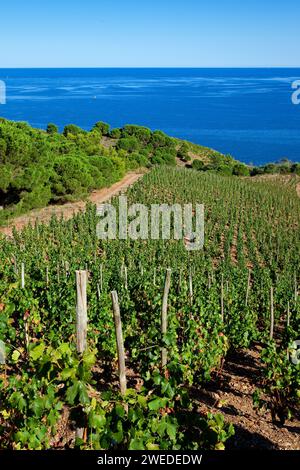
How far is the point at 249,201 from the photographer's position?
2653 cm

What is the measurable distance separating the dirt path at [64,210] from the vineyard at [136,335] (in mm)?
2092

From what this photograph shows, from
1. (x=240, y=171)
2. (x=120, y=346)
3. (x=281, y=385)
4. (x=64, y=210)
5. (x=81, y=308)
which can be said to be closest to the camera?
(x=81, y=308)

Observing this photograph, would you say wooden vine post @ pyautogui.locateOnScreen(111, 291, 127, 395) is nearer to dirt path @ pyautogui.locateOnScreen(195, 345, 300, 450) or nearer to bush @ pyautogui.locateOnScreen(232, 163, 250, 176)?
dirt path @ pyautogui.locateOnScreen(195, 345, 300, 450)

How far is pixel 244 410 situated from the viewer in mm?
6637

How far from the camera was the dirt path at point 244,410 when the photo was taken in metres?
5.73

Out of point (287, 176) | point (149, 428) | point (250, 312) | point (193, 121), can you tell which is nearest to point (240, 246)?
point (250, 312)

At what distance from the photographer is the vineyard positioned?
4.10m

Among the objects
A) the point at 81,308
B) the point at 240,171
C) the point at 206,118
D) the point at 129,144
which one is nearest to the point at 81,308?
the point at 81,308

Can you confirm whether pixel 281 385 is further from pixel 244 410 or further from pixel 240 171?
pixel 240 171

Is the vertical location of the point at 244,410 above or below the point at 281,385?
below

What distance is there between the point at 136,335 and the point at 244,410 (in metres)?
2.19

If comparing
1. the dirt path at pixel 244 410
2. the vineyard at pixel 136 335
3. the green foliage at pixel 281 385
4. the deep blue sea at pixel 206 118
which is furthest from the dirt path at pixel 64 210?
the deep blue sea at pixel 206 118
